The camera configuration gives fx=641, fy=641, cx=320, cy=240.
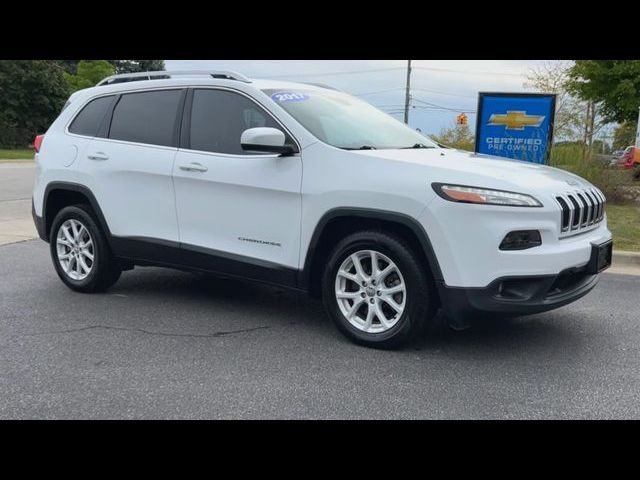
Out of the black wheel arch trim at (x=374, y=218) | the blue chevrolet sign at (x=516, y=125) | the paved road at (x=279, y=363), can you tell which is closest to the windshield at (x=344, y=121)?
the black wheel arch trim at (x=374, y=218)

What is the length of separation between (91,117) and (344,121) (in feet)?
8.11

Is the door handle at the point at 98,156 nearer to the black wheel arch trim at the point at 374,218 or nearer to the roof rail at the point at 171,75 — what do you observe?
the roof rail at the point at 171,75

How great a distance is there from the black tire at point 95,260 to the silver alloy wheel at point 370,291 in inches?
96.3

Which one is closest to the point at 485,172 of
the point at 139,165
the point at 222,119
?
the point at 222,119

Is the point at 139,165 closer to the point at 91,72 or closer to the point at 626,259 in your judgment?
the point at 626,259

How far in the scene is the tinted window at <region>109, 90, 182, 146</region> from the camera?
5379mm

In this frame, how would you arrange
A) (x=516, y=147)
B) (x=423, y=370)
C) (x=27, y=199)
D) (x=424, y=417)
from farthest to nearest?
(x=27, y=199), (x=516, y=147), (x=423, y=370), (x=424, y=417)

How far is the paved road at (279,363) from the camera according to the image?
353 centimetres

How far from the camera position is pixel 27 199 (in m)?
14.2

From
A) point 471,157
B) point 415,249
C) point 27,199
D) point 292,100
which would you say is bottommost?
point 27,199

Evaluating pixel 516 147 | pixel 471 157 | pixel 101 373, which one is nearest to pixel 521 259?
pixel 471 157

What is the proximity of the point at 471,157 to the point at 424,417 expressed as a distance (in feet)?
7.10

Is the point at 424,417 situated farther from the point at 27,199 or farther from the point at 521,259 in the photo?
the point at 27,199

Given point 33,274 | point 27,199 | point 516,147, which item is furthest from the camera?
point 27,199
